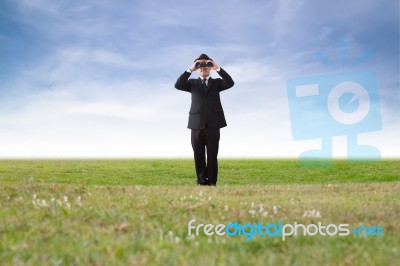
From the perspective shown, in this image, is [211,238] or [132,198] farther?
[132,198]

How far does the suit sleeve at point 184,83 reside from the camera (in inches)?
559

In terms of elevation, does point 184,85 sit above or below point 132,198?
above

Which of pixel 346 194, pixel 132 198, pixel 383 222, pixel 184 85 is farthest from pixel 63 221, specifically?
pixel 184 85

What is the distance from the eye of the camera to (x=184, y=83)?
14328 millimetres

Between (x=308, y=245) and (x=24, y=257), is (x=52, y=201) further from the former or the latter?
(x=308, y=245)

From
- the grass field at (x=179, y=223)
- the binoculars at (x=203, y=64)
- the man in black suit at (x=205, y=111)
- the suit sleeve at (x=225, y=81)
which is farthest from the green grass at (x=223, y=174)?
the grass field at (x=179, y=223)

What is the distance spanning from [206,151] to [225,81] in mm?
2118

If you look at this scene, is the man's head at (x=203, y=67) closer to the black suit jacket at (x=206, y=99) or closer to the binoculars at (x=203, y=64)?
the binoculars at (x=203, y=64)

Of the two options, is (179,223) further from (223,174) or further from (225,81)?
(223,174)

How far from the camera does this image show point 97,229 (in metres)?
6.98

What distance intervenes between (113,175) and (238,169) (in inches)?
309

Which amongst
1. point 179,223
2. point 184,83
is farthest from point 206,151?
point 179,223

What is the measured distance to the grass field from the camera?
5699 millimetres

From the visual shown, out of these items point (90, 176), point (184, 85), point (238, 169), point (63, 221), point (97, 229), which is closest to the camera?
point (97, 229)
